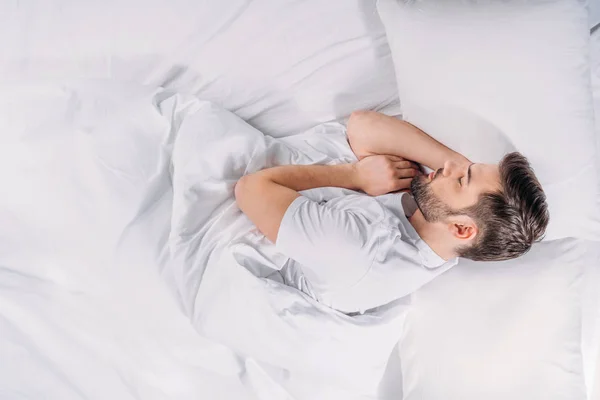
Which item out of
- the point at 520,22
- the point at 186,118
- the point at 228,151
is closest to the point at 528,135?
the point at 520,22

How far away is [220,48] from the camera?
4.50 feet

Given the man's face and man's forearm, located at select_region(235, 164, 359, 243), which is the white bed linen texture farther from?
the man's face

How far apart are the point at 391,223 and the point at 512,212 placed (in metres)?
0.22

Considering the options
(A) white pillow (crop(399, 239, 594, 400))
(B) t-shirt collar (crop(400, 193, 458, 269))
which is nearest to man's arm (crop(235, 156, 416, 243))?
(B) t-shirt collar (crop(400, 193, 458, 269))

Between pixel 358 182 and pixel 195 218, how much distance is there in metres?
0.36

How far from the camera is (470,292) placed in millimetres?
1227

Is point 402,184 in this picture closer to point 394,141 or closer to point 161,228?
point 394,141

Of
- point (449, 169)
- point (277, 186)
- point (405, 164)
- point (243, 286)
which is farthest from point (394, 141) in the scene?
point (243, 286)

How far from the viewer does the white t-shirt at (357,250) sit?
106 centimetres

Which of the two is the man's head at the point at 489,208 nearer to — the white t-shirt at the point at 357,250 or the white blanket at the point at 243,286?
the white t-shirt at the point at 357,250

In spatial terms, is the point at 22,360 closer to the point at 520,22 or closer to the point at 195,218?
the point at 195,218

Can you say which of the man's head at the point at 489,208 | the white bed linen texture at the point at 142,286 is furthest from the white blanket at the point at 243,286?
the man's head at the point at 489,208

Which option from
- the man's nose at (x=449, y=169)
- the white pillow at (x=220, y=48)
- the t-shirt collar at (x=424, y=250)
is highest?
the white pillow at (x=220, y=48)

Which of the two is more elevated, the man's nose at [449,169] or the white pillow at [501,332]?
the man's nose at [449,169]
